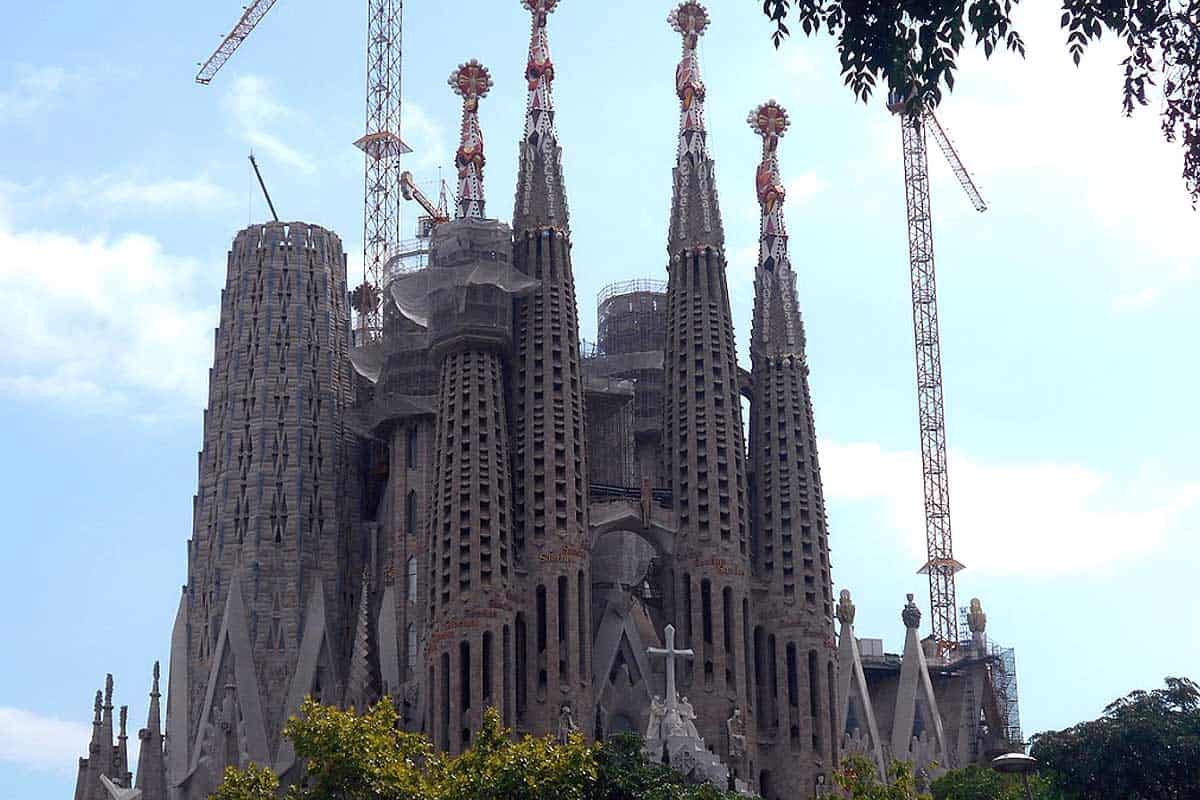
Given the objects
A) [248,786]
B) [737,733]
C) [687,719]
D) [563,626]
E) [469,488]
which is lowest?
[248,786]

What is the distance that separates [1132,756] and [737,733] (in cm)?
1752

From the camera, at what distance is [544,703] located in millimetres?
67438

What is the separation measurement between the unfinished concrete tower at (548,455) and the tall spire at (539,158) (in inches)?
1.5

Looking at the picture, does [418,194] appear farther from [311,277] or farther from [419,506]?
[419,506]

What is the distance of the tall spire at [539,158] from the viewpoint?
74812mm

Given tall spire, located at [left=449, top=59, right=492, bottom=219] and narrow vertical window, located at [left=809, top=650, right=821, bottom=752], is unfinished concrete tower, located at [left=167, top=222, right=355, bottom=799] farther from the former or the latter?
narrow vertical window, located at [left=809, top=650, right=821, bottom=752]

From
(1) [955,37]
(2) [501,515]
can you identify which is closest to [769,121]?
(2) [501,515]

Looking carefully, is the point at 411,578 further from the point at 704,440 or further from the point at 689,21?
the point at 689,21

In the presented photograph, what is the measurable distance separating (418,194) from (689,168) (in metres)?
22.5

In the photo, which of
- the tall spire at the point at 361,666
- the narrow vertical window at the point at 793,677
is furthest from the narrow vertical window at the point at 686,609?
the tall spire at the point at 361,666

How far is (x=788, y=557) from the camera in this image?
7375 centimetres

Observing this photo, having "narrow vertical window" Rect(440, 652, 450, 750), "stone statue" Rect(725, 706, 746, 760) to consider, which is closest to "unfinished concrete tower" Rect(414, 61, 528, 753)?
"narrow vertical window" Rect(440, 652, 450, 750)

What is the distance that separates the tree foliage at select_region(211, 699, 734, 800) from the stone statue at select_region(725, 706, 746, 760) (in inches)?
627

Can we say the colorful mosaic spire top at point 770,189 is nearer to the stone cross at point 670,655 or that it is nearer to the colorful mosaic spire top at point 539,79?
the colorful mosaic spire top at point 539,79
